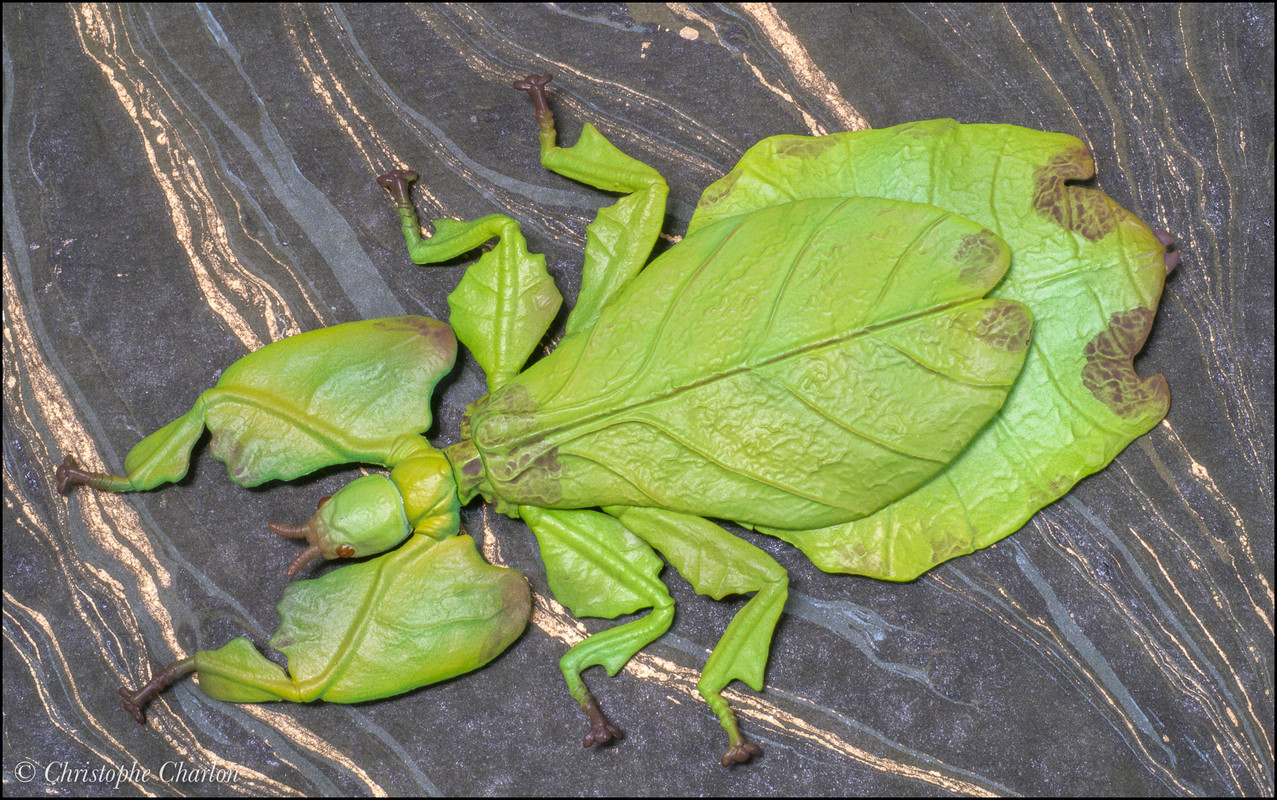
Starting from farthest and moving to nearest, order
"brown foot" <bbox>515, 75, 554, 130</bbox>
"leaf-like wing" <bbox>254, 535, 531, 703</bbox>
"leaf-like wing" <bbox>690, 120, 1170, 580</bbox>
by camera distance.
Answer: "brown foot" <bbox>515, 75, 554, 130</bbox> → "leaf-like wing" <bbox>254, 535, 531, 703</bbox> → "leaf-like wing" <bbox>690, 120, 1170, 580</bbox>

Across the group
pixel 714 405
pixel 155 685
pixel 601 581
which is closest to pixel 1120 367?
pixel 714 405

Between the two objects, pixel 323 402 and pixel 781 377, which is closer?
pixel 781 377

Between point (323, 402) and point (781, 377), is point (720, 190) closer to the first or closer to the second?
point (781, 377)

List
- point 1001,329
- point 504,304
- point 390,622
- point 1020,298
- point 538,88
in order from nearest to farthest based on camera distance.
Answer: point 1001,329 < point 1020,298 < point 390,622 < point 504,304 < point 538,88

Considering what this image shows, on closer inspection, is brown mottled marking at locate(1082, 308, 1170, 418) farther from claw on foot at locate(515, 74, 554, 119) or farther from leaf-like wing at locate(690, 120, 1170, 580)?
claw on foot at locate(515, 74, 554, 119)

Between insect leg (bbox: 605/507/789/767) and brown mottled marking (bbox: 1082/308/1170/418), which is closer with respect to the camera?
brown mottled marking (bbox: 1082/308/1170/418)

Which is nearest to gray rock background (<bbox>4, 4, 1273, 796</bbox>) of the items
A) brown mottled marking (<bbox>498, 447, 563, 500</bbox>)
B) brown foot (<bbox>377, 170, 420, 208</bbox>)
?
brown foot (<bbox>377, 170, 420, 208</bbox>)

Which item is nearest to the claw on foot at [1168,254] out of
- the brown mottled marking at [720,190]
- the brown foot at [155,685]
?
the brown mottled marking at [720,190]

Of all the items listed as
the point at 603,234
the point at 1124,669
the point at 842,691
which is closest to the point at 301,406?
the point at 603,234
